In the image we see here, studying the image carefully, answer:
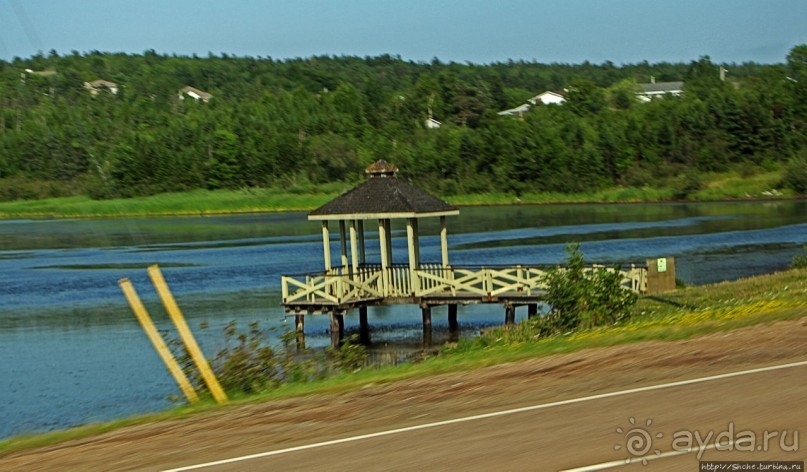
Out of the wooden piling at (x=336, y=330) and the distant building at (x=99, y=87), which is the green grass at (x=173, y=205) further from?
the wooden piling at (x=336, y=330)

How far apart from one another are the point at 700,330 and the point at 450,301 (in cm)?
1851

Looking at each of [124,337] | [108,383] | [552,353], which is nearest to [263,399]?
[552,353]

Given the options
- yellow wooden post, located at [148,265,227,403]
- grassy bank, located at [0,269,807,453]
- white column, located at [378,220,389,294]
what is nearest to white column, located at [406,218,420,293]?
white column, located at [378,220,389,294]

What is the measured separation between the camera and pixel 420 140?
462 ft

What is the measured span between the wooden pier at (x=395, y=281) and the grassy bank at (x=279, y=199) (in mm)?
83443

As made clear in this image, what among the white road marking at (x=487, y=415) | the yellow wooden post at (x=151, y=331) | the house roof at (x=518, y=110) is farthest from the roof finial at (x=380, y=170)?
the house roof at (x=518, y=110)

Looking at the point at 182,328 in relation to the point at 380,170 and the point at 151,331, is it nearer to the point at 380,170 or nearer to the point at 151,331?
the point at 151,331

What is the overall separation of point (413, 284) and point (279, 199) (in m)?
92.7

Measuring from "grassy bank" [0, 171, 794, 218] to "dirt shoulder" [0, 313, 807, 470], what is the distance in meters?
102

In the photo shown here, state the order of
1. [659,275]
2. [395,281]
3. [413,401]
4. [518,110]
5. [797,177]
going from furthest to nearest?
[518,110], [797,177], [659,275], [395,281], [413,401]

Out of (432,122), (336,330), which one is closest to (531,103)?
(432,122)

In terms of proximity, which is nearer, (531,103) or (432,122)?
(432,122)

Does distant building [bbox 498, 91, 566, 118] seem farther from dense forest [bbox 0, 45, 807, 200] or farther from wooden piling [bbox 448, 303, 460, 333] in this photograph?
wooden piling [bbox 448, 303, 460, 333]

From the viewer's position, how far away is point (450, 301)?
34125mm
